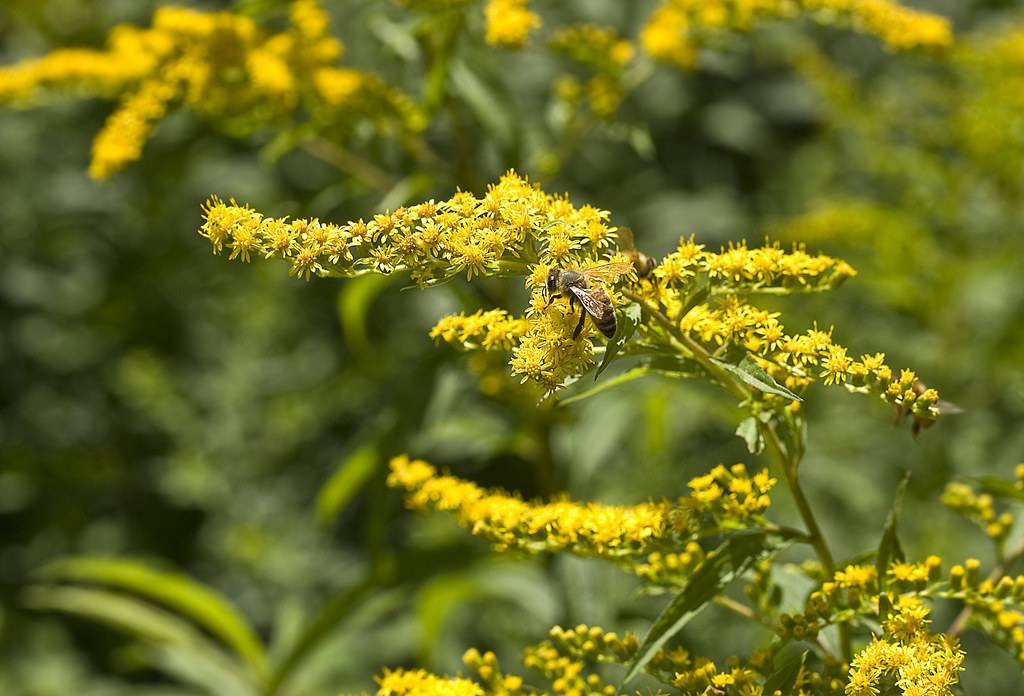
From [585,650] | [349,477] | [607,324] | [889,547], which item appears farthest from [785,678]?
[349,477]

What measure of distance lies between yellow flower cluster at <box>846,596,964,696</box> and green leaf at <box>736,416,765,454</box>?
0.93ft

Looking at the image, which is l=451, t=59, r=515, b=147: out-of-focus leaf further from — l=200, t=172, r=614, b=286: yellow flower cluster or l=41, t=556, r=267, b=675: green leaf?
l=41, t=556, r=267, b=675: green leaf

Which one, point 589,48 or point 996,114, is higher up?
point 996,114

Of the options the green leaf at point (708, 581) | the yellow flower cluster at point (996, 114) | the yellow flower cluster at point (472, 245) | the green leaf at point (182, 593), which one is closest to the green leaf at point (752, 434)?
the green leaf at point (708, 581)

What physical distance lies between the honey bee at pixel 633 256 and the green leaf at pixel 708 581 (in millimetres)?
403

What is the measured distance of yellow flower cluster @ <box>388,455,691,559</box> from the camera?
1.73 meters

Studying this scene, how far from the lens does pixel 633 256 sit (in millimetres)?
1651

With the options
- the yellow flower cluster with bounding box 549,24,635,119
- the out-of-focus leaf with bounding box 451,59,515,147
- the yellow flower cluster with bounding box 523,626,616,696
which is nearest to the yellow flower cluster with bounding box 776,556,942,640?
the yellow flower cluster with bounding box 523,626,616,696

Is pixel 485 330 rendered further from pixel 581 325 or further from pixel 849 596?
pixel 849 596

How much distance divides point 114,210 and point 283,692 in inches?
124

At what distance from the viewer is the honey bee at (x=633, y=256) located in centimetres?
165

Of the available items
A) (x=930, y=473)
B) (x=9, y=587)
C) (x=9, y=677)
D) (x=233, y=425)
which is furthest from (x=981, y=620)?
(x=9, y=587)

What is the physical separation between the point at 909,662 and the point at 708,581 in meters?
0.31

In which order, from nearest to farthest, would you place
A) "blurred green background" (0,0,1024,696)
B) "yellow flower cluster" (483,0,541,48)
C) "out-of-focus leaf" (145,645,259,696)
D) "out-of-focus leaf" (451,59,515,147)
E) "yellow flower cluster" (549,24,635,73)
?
"yellow flower cluster" (483,0,541,48)
"out-of-focus leaf" (451,59,515,147)
"yellow flower cluster" (549,24,635,73)
"blurred green background" (0,0,1024,696)
"out-of-focus leaf" (145,645,259,696)
